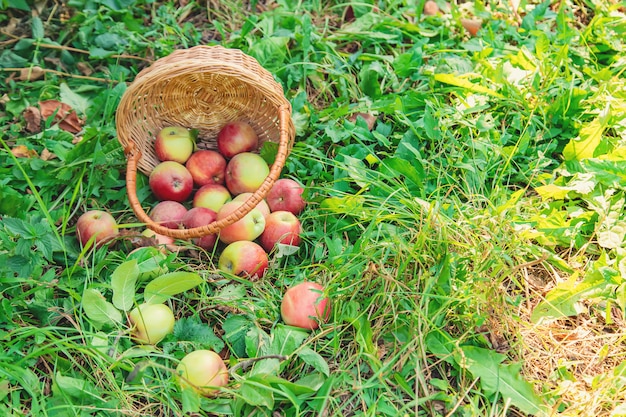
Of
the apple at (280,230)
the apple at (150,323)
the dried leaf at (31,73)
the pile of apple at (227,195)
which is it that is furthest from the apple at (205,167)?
the dried leaf at (31,73)

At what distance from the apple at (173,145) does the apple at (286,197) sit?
1.51ft

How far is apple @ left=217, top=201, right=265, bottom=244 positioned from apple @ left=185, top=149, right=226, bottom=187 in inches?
11.2

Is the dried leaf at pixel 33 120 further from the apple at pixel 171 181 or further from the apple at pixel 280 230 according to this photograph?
the apple at pixel 280 230

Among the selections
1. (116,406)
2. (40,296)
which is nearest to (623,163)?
(116,406)

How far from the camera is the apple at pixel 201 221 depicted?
268 cm

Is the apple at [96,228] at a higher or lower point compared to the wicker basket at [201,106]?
lower

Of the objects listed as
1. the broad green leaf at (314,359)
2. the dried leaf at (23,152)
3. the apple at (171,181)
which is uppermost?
the apple at (171,181)

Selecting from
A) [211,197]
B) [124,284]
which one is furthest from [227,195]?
[124,284]

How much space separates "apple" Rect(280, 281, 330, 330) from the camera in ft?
7.80

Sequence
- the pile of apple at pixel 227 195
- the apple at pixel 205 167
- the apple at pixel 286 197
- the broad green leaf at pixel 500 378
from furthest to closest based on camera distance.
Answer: the apple at pixel 205 167
the apple at pixel 286 197
the pile of apple at pixel 227 195
the broad green leaf at pixel 500 378

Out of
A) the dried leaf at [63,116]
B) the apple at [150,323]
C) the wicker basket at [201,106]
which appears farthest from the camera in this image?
the dried leaf at [63,116]

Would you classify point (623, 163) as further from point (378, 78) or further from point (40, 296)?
point (40, 296)

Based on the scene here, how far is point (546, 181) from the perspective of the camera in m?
2.87

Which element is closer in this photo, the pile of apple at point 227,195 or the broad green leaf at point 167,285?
the broad green leaf at point 167,285
